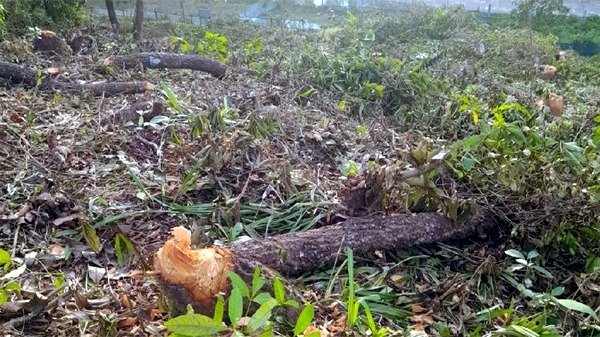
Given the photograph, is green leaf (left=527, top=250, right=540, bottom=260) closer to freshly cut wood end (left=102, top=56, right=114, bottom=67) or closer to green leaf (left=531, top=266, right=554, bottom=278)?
green leaf (left=531, top=266, right=554, bottom=278)

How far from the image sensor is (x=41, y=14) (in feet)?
22.7

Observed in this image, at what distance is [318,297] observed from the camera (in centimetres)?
205

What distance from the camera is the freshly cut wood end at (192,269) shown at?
172 cm

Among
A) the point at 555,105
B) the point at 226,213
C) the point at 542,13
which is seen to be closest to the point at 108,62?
the point at 226,213

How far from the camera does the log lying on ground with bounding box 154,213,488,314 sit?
5.70 ft

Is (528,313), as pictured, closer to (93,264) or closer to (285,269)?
(285,269)

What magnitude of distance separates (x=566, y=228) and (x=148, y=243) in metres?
1.74

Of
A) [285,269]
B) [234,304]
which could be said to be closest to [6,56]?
[285,269]

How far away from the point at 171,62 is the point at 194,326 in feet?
14.3

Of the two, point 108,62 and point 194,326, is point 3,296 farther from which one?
point 108,62

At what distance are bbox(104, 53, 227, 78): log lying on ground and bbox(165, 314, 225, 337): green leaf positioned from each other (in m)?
4.21

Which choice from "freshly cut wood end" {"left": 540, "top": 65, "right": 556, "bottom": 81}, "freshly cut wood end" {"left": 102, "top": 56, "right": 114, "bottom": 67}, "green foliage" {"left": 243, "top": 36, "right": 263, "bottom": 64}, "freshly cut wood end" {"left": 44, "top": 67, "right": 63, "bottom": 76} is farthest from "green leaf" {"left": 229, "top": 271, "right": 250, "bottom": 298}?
"freshly cut wood end" {"left": 540, "top": 65, "right": 556, "bottom": 81}

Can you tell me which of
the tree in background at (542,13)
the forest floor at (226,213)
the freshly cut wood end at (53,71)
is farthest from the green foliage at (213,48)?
the tree in background at (542,13)

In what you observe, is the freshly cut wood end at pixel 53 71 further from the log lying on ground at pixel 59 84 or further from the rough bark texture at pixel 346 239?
the rough bark texture at pixel 346 239
